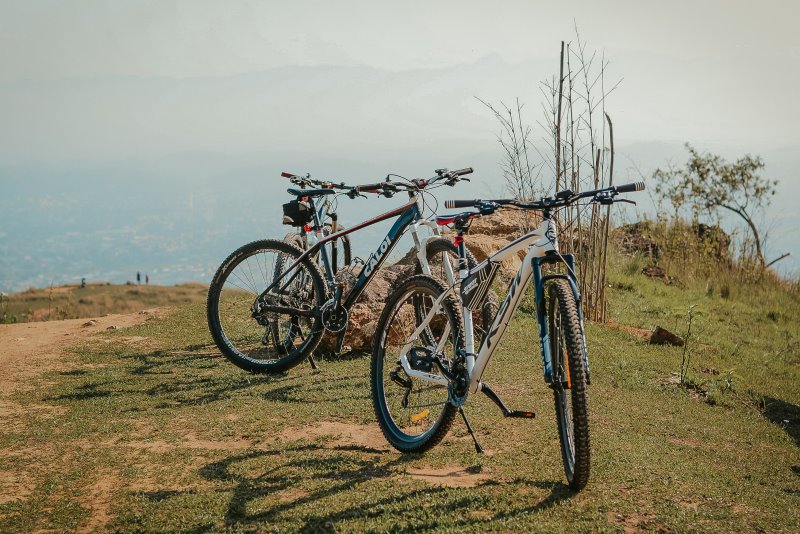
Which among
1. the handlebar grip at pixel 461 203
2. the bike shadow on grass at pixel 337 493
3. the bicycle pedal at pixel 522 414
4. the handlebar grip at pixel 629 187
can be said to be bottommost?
the bike shadow on grass at pixel 337 493

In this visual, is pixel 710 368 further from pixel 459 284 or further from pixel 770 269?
pixel 770 269

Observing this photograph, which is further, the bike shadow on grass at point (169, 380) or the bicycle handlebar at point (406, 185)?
the bike shadow on grass at point (169, 380)

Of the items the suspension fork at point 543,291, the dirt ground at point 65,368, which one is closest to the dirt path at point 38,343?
the dirt ground at point 65,368

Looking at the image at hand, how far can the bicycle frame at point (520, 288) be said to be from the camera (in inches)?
→ 125

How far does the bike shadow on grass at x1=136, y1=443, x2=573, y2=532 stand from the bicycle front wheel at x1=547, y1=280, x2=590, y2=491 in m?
0.18

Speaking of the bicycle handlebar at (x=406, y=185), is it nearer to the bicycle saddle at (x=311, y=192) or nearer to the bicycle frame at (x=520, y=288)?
the bicycle saddle at (x=311, y=192)

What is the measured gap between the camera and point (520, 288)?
3363 millimetres

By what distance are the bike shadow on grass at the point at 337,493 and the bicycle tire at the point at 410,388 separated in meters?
0.13

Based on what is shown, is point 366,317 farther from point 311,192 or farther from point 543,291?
point 543,291

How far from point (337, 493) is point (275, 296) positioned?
235cm

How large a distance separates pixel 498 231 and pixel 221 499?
722 cm

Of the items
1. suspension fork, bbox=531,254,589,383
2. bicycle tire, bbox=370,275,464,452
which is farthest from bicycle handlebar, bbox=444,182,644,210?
bicycle tire, bbox=370,275,464,452

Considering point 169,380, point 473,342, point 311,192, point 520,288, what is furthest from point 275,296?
point 520,288

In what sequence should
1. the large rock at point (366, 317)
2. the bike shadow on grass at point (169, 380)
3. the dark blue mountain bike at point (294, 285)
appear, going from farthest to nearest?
1. the large rock at point (366, 317)
2. the dark blue mountain bike at point (294, 285)
3. the bike shadow on grass at point (169, 380)
